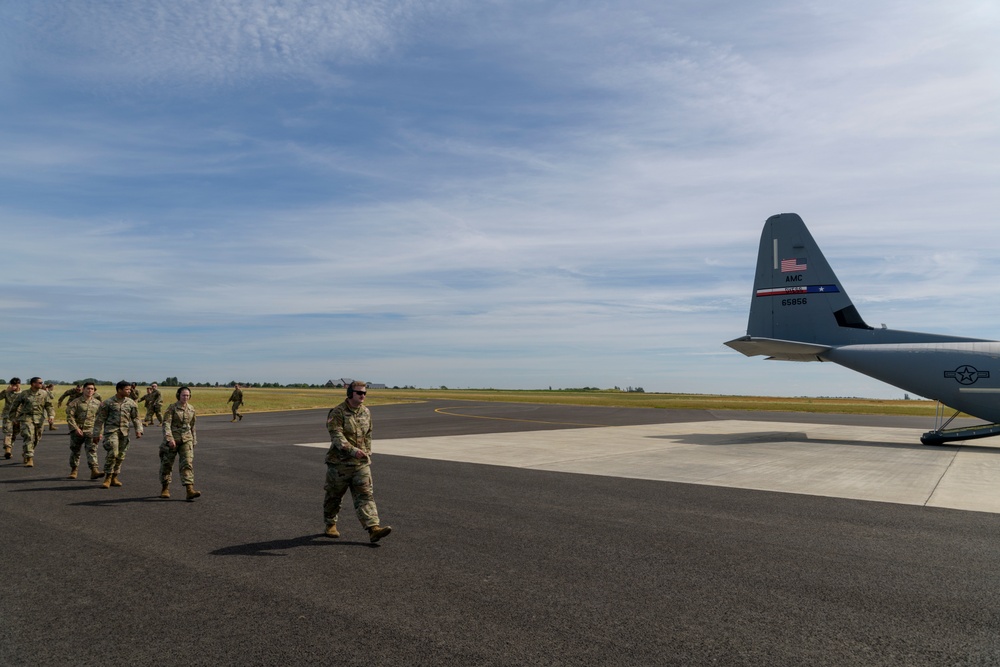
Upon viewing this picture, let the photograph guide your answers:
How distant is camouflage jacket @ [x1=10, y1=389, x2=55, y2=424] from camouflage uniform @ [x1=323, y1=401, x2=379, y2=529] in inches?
491

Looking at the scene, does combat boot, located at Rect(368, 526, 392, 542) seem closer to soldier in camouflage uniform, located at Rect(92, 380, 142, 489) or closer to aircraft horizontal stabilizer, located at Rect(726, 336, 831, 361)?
soldier in camouflage uniform, located at Rect(92, 380, 142, 489)

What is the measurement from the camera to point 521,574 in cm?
690

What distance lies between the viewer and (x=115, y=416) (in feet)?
43.2

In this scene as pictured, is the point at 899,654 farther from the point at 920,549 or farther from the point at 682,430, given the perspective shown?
the point at 682,430

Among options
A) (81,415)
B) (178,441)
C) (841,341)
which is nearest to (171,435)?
(178,441)

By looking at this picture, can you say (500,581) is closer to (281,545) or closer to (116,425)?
(281,545)

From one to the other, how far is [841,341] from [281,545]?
75.5 ft

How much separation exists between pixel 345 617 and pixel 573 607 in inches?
80.2

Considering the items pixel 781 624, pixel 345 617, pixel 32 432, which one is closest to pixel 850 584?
pixel 781 624

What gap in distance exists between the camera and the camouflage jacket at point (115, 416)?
42.9 feet

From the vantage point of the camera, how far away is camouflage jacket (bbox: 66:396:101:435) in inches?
546

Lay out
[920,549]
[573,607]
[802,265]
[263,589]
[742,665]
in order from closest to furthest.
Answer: [742,665] < [573,607] < [263,589] < [920,549] < [802,265]

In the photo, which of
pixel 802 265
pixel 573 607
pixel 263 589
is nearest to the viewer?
pixel 573 607

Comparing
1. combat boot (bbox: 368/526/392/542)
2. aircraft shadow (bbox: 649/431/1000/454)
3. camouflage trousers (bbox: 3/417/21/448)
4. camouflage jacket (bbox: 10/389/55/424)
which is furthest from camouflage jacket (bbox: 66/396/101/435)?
aircraft shadow (bbox: 649/431/1000/454)
